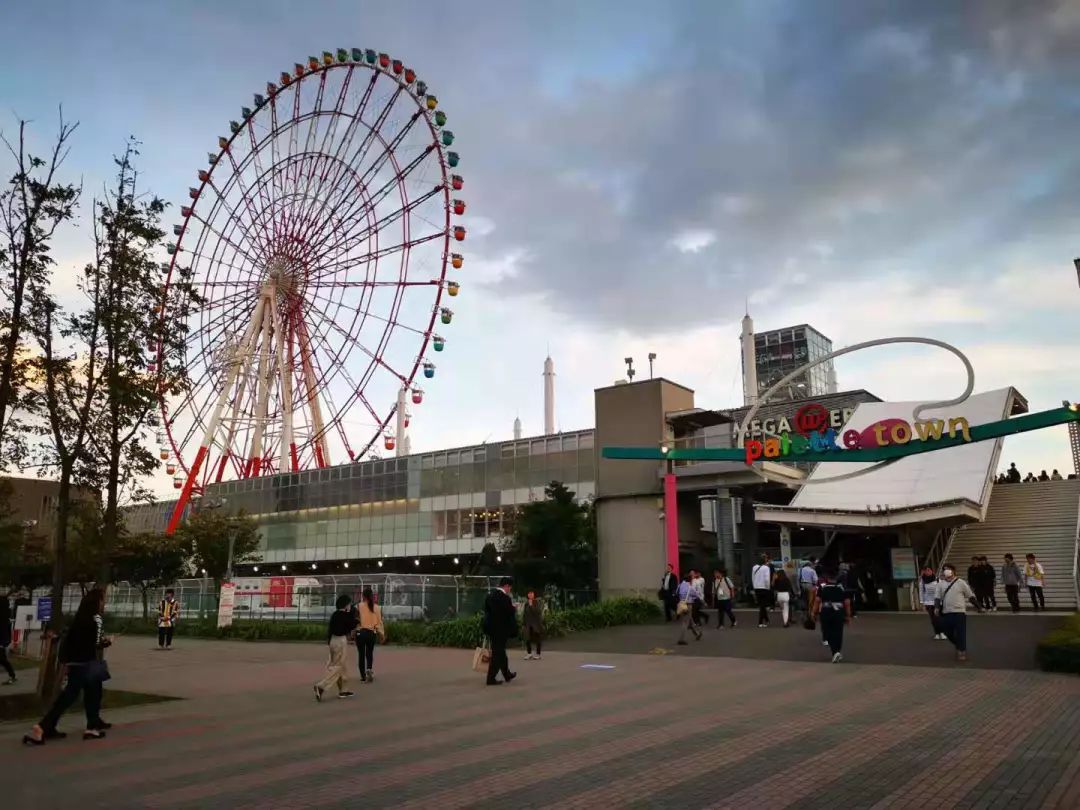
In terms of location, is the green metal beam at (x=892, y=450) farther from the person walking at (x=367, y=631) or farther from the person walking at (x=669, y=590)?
the person walking at (x=367, y=631)

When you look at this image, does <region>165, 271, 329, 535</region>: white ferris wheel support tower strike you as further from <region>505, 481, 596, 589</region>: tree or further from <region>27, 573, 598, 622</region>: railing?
<region>505, 481, 596, 589</region>: tree

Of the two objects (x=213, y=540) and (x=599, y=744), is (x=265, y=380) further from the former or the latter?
(x=599, y=744)

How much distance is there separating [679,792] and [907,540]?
2488 cm

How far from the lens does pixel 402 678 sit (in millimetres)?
15195

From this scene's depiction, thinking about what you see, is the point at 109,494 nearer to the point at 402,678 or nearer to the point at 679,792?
the point at 402,678

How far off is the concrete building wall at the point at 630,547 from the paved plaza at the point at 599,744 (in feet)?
52.9

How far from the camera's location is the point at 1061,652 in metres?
12.5

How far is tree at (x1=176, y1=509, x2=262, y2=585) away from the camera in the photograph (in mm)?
42438

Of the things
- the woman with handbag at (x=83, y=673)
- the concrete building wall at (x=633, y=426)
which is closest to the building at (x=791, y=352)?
the concrete building wall at (x=633, y=426)

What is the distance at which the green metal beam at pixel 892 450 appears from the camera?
23.8 meters

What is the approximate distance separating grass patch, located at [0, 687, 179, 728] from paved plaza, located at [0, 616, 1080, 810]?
0.61m

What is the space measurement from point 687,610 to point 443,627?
22.2 feet

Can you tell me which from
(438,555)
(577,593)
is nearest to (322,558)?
(438,555)

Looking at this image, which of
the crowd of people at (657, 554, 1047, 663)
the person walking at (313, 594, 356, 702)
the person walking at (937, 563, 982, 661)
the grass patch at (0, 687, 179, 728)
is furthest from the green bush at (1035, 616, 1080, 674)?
the grass patch at (0, 687, 179, 728)
